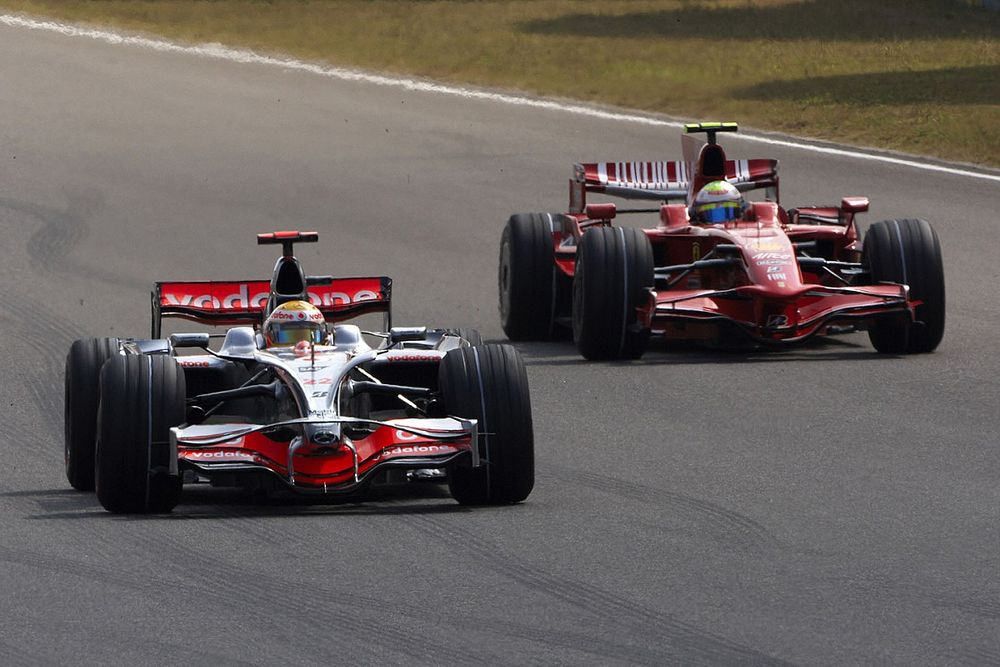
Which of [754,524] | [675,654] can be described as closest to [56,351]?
[754,524]

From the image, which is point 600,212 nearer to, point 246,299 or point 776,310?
point 776,310

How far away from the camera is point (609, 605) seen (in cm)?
790

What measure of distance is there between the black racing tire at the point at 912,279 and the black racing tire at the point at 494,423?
6229mm

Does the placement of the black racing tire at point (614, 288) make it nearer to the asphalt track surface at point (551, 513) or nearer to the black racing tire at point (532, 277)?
the asphalt track surface at point (551, 513)

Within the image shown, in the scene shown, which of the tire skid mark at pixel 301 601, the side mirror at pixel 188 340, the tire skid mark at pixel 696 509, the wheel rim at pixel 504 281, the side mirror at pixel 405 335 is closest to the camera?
the tire skid mark at pixel 301 601

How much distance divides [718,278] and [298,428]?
691cm

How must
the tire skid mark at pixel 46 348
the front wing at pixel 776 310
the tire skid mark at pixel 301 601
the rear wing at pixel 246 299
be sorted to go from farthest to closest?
1. the front wing at pixel 776 310
2. the tire skid mark at pixel 46 348
3. the rear wing at pixel 246 299
4. the tire skid mark at pixel 301 601

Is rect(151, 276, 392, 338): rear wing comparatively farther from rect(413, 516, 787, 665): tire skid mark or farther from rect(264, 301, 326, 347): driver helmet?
rect(413, 516, 787, 665): tire skid mark

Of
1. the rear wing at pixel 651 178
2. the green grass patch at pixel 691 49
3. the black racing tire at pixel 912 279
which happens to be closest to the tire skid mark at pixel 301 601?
the black racing tire at pixel 912 279

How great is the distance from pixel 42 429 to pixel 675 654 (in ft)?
21.5

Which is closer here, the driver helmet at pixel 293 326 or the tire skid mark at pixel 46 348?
the driver helmet at pixel 293 326

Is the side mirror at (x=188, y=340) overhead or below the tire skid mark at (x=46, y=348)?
overhead

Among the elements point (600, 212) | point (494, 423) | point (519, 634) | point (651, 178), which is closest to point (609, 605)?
point (519, 634)

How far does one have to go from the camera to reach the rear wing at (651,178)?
697 inches
